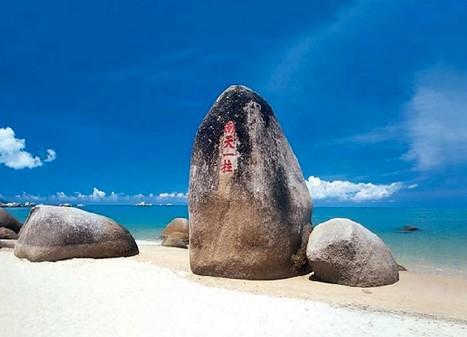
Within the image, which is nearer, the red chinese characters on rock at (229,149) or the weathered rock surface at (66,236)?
the red chinese characters on rock at (229,149)

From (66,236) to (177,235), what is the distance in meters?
7.88

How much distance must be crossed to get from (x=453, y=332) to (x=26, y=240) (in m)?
9.98

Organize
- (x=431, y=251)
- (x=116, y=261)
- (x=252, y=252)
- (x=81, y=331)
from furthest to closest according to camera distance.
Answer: (x=431, y=251) → (x=116, y=261) → (x=252, y=252) → (x=81, y=331)

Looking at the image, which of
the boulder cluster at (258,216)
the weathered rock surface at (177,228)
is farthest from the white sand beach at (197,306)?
the weathered rock surface at (177,228)

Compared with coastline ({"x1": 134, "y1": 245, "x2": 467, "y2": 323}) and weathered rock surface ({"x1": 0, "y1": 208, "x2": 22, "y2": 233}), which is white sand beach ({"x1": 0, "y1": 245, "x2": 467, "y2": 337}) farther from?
weathered rock surface ({"x1": 0, "y1": 208, "x2": 22, "y2": 233})

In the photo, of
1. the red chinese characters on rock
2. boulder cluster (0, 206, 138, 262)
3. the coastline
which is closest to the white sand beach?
the coastline

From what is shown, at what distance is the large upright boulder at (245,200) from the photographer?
8742 millimetres

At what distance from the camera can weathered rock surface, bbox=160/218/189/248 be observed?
57.7 ft

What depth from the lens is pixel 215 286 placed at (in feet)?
26.2

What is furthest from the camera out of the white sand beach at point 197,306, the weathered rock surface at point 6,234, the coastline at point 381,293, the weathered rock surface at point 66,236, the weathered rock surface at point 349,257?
the weathered rock surface at point 6,234

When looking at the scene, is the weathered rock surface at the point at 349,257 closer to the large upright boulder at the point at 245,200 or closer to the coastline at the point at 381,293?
the coastline at the point at 381,293

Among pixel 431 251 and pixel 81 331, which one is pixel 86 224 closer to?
pixel 81 331

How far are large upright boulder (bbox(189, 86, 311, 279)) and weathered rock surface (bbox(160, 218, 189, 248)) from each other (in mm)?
8523

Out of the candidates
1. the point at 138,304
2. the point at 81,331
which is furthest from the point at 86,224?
the point at 81,331
